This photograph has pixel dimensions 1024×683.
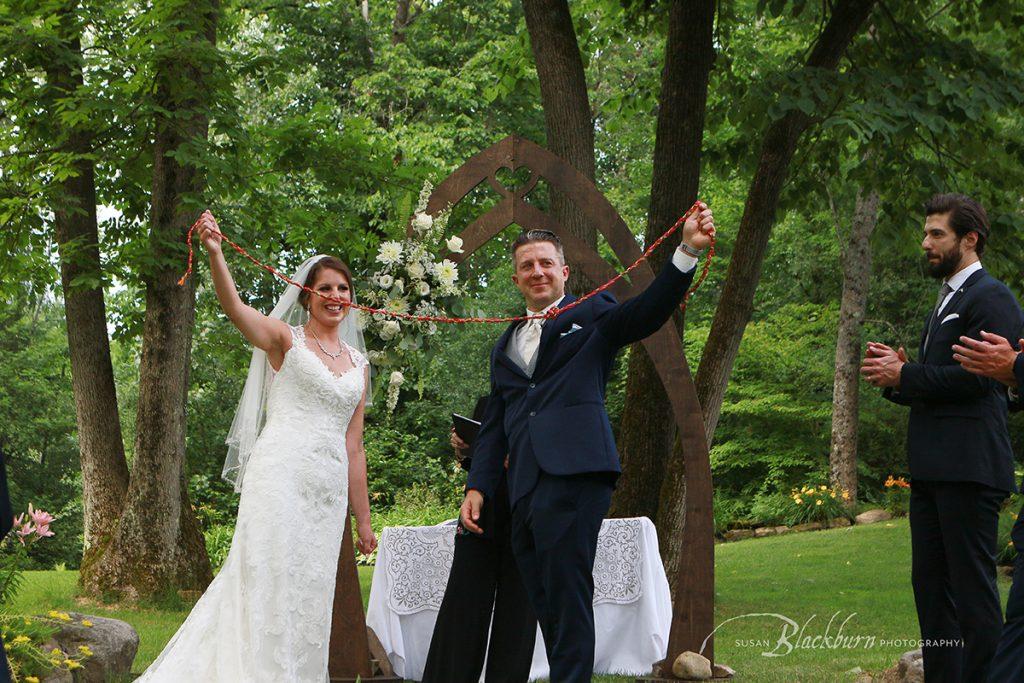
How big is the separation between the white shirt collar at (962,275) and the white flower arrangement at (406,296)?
2445 mm

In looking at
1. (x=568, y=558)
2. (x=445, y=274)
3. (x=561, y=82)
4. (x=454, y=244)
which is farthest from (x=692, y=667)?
(x=561, y=82)

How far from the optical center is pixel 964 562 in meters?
4.19

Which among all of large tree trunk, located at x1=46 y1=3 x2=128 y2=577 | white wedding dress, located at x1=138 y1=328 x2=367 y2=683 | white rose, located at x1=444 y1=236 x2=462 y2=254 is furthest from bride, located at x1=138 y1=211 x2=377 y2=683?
A: large tree trunk, located at x1=46 y1=3 x2=128 y2=577

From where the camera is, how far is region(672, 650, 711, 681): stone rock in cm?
594

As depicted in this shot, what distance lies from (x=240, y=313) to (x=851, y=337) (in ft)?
47.7

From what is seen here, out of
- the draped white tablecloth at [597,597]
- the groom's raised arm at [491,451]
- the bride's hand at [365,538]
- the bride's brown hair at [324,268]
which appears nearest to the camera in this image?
the groom's raised arm at [491,451]

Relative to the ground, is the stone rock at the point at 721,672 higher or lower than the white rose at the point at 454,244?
lower

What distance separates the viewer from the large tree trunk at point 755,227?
854cm

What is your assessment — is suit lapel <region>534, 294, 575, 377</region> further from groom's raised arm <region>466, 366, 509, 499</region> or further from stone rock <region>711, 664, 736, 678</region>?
stone rock <region>711, 664, 736, 678</region>

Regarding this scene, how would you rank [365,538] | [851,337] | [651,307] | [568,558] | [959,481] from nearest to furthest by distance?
[651,307] → [568,558] → [959,481] → [365,538] → [851,337]

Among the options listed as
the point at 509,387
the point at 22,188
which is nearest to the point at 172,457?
the point at 22,188

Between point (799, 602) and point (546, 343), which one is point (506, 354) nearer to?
point (546, 343)

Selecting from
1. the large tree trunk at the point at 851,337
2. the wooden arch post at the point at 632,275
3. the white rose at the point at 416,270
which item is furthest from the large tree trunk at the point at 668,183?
the large tree trunk at the point at 851,337

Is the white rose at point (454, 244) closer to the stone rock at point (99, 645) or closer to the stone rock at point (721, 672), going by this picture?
the stone rock at point (721, 672)
